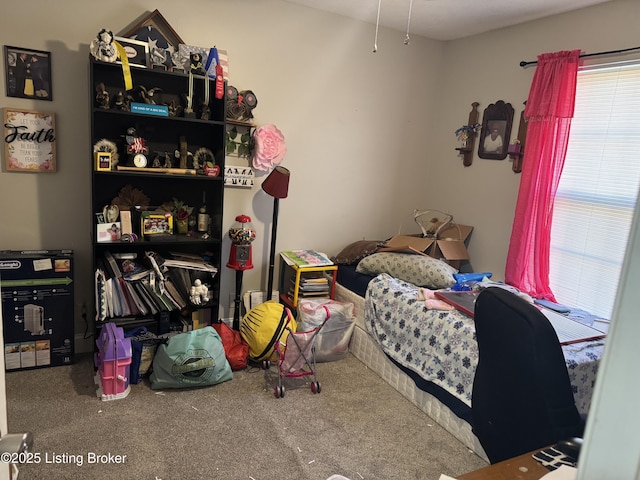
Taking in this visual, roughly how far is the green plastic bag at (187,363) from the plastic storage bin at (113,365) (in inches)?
7.2

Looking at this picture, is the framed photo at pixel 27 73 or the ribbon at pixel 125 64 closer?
the ribbon at pixel 125 64

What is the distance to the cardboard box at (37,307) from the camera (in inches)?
103

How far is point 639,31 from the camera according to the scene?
99.5 inches

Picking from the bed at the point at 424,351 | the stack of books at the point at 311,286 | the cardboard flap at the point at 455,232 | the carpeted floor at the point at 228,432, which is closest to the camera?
the carpeted floor at the point at 228,432

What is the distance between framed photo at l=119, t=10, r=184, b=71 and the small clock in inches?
20.3

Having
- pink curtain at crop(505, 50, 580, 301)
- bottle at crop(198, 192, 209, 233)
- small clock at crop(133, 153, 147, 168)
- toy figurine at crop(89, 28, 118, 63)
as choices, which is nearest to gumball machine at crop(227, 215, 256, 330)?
bottle at crop(198, 192, 209, 233)

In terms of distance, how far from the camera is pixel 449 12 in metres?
3.11

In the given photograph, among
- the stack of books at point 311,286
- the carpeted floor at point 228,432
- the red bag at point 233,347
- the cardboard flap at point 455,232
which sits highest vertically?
the cardboard flap at point 455,232

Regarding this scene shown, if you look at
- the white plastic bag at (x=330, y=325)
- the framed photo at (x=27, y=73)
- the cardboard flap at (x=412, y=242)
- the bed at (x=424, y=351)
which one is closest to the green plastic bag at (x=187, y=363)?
the white plastic bag at (x=330, y=325)

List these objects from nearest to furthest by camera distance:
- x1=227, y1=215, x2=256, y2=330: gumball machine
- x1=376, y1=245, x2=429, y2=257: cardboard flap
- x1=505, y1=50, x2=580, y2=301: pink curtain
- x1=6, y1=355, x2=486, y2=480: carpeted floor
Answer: x1=6, y1=355, x2=486, y2=480: carpeted floor, x1=505, y1=50, x2=580, y2=301: pink curtain, x1=227, y1=215, x2=256, y2=330: gumball machine, x1=376, y1=245, x2=429, y2=257: cardboard flap

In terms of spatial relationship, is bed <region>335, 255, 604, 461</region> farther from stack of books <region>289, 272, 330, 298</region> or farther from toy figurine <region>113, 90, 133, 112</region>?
toy figurine <region>113, 90, 133, 112</region>

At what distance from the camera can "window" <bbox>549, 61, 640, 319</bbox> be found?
2641 mm

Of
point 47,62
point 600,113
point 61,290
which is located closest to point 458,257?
point 600,113

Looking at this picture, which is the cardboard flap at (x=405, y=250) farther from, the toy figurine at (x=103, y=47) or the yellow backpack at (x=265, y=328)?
the toy figurine at (x=103, y=47)
